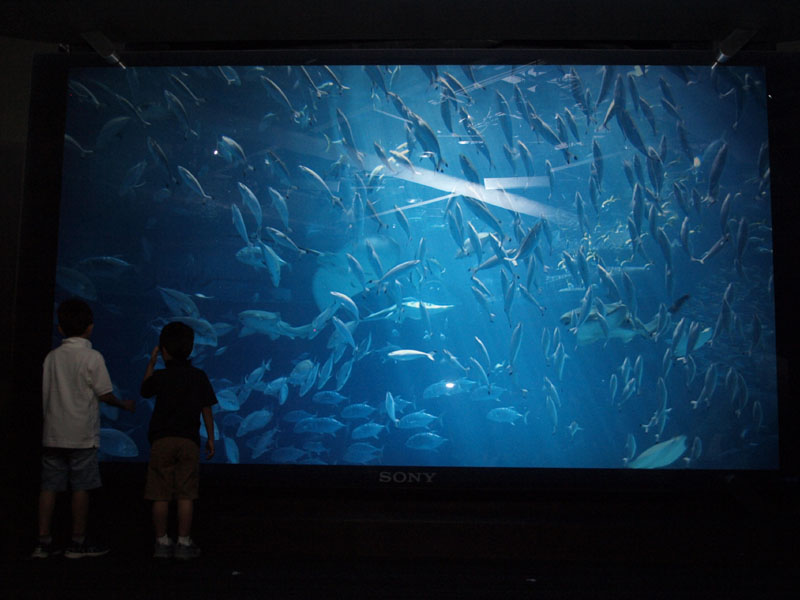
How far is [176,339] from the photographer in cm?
326

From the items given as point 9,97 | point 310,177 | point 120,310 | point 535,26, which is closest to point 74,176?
point 120,310

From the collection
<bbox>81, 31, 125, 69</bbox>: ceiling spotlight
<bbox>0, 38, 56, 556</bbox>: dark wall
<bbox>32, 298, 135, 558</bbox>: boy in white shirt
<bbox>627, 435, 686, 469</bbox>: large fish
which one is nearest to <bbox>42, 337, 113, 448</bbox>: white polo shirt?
<bbox>32, 298, 135, 558</bbox>: boy in white shirt

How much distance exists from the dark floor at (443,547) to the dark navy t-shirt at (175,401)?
27.7 inches

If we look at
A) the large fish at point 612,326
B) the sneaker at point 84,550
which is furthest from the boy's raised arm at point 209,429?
the large fish at point 612,326

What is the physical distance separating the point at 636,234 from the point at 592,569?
212 centimetres

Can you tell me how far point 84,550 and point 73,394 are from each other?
87cm

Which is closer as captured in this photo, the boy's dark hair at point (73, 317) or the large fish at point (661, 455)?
the boy's dark hair at point (73, 317)

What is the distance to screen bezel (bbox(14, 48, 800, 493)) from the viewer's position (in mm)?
3908

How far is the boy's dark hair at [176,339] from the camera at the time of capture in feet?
10.7

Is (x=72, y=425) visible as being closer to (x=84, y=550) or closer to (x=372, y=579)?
(x=84, y=550)

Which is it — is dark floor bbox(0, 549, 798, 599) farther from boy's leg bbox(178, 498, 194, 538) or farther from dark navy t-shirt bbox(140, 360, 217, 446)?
dark navy t-shirt bbox(140, 360, 217, 446)

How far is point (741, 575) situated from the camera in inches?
131

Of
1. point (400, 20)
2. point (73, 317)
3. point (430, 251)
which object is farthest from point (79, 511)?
point (400, 20)

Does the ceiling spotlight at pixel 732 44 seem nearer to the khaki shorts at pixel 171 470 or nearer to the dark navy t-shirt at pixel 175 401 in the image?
the dark navy t-shirt at pixel 175 401
